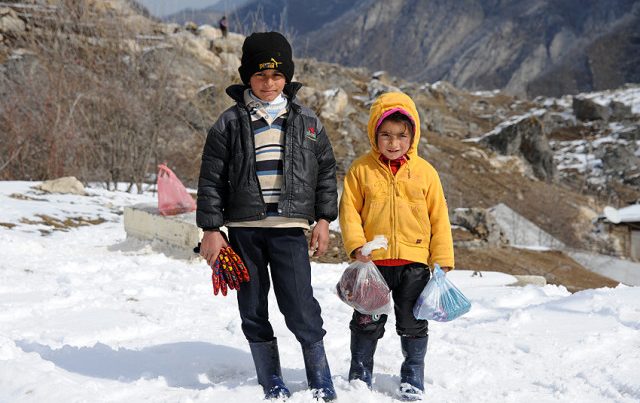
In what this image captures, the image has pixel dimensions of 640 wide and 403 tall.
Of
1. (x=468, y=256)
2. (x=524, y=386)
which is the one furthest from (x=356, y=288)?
(x=468, y=256)

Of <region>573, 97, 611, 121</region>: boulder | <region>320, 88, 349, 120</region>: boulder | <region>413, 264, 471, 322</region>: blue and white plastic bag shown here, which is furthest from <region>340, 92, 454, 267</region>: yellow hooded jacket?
<region>573, 97, 611, 121</region>: boulder

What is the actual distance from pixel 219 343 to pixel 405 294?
1.25m

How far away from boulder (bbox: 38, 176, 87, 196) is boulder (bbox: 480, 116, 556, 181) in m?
26.4

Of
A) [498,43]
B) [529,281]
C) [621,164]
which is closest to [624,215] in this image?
[529,281]

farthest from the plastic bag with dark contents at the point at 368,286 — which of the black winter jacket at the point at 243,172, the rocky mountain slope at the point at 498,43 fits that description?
the rocky mountain slope at the point at 498,43

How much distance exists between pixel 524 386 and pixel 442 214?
92 cm

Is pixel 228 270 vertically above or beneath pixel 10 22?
beneath

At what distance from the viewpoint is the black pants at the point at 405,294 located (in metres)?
2.71

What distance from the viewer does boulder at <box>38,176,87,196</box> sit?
31.5ft

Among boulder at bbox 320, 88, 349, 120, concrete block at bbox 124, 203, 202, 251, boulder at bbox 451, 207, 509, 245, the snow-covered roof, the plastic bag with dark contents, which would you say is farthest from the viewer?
boulder at bbox 320, 88, 349, 120

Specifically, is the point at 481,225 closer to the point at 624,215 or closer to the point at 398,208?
the point at 624,215

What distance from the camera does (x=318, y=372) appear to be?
261 centimetres

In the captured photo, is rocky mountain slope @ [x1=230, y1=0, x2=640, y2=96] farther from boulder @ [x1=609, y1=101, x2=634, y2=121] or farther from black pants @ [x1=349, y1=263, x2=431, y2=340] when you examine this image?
black pants @ [x1=349, y1=263, x2=431, y2=340]

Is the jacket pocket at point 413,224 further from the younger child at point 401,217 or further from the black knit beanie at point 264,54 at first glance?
the black knit beanie at point 264,54
